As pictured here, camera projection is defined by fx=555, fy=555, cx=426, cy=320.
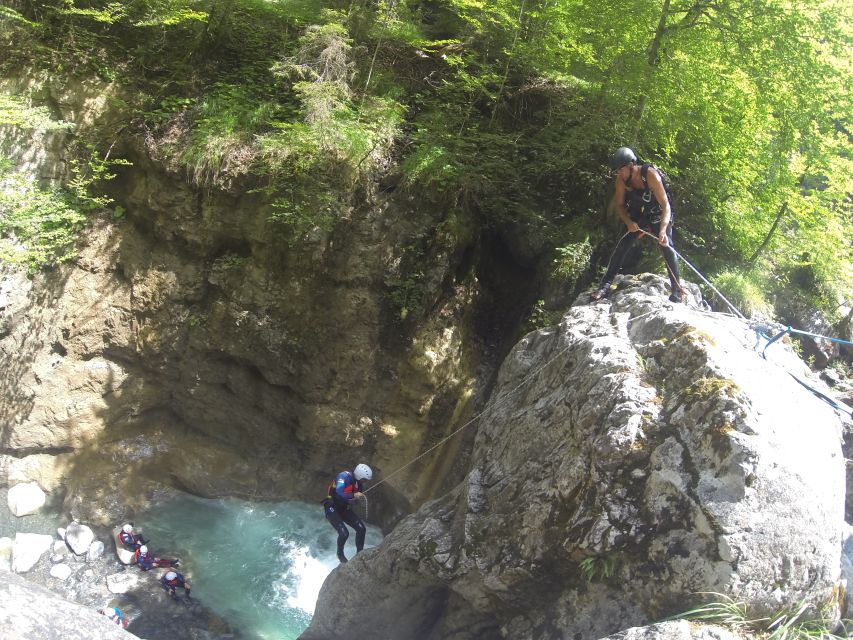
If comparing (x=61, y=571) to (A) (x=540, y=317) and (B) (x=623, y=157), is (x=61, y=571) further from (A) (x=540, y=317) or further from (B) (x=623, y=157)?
(B) (x=623, y=157)

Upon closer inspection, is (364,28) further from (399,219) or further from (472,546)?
(472,546)

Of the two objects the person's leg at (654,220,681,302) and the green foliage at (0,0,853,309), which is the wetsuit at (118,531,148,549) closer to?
the green foliage at (0,0,853,309)

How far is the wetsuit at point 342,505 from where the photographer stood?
736 centimetres

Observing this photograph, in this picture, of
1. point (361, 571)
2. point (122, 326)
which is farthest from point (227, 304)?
point (361, 571)

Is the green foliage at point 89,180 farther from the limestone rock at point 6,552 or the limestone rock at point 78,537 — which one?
the limestone rock at point 6,552

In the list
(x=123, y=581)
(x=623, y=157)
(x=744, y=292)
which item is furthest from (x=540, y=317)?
(x=123, y=581)

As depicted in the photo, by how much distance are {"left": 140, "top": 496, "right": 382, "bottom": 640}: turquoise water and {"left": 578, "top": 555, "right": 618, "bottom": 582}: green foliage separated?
225 inches

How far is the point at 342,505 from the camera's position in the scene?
746 centimetres

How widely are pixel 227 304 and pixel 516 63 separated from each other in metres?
6.04

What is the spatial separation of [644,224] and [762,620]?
417 centimetres

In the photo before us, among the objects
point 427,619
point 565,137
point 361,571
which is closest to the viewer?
point 427,619

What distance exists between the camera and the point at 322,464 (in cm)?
938

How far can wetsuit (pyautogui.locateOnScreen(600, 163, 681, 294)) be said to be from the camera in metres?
5.91

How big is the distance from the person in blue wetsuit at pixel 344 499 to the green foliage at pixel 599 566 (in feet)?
12.8
